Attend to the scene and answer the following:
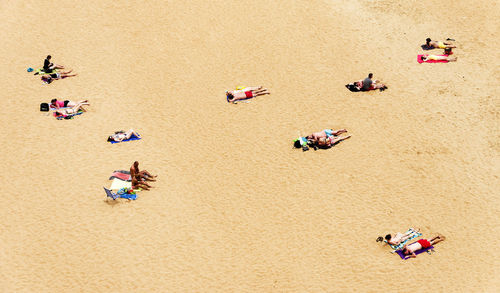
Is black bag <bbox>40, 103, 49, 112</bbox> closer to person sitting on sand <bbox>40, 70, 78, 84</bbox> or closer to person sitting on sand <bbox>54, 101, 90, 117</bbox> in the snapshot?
person sitting on sand <bbox>54, 101, 90, 117</bbox>

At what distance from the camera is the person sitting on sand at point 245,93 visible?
28016 millimetres

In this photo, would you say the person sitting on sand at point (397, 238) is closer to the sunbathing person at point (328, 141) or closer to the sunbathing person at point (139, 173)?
the sunbathing person at point (328, 141)

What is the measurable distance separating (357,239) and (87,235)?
10.4m

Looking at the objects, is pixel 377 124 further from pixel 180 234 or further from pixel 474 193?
pixel 180 234

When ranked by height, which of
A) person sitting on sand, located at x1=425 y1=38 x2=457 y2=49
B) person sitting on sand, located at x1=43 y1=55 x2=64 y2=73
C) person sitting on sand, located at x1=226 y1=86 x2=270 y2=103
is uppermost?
person sitting on sand, located at x1=425 y1=38 x2=457 y2=49

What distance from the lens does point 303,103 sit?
28.0 metres

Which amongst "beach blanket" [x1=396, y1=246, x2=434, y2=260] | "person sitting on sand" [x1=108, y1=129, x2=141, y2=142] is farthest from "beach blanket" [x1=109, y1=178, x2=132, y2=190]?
"beach blanket" [x1=396, y1=246, x2=434, y2=260]

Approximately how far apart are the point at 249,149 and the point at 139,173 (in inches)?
206

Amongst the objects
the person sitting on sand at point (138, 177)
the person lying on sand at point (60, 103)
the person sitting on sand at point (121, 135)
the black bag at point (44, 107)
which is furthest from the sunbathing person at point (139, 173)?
the black bag at point (44, 107)

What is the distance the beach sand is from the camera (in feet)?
66.9

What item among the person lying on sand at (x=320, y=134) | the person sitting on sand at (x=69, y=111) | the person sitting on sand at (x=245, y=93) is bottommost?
the person lying on sand at (x=320, y=134)

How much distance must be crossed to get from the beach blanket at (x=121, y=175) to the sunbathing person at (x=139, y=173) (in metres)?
0.53

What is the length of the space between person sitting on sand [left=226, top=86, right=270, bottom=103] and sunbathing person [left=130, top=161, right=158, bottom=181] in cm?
657

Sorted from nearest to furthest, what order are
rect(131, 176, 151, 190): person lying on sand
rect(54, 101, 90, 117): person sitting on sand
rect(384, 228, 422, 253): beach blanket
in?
rect(384, 228, 422, 253): beach blanket < rect(131, 176, 151, 190): person lying on sand < rect(54, 101, 90, 117): person sitting on sand
